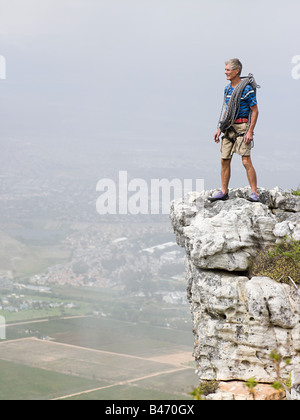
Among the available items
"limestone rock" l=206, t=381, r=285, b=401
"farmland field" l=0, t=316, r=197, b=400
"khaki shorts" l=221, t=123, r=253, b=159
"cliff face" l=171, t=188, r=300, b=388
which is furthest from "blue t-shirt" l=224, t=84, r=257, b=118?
"farmland field" l=0, t=316, r=197, b=400

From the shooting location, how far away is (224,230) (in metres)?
8.66

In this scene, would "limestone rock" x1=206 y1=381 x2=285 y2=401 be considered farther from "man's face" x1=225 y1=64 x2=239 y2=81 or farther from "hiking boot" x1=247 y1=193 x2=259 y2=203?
"man's face" x1=225 y1=64 x2=239 y2=81

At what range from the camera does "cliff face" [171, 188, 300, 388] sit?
311 inches

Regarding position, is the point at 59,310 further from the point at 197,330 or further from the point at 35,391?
the point at 197,330

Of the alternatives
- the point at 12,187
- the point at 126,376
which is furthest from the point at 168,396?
the point at 12,187

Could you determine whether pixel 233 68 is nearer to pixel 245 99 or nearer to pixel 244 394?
pixel 245 99

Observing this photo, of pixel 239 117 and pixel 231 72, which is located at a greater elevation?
pixel 231 72

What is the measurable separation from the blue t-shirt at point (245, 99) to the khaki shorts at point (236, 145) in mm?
209

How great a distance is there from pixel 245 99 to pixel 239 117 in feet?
1.14

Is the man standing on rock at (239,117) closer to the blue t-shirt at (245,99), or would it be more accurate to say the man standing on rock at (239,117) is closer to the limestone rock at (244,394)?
the blue t-shirt at (245,99)

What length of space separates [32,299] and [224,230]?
78.3 m

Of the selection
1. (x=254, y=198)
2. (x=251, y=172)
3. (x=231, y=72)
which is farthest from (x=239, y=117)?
(x=254, y=198)

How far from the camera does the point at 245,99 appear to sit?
932 centimetres

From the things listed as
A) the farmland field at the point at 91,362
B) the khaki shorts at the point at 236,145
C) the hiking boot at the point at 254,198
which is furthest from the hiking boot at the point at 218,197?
the farmland field at the point at 91,362
